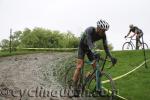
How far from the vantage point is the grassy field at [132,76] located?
15.5m

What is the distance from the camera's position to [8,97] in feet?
42.5

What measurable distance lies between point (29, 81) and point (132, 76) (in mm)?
5558

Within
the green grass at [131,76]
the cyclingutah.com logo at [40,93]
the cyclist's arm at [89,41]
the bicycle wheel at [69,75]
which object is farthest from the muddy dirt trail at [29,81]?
the cyclist's arm at [89,41]

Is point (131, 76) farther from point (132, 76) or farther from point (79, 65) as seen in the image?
point (79, 65)

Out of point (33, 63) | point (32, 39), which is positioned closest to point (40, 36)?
point (32, 39)

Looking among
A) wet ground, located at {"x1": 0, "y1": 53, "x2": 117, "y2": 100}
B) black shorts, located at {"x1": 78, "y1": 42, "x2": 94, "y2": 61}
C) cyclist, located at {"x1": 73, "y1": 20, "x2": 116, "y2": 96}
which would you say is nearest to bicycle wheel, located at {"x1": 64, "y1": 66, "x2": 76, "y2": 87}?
wet ground, located at {"x1": 0, "y1": 53, "x2": 117, "y2": 100}

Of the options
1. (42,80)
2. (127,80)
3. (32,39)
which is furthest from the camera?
(32,39)

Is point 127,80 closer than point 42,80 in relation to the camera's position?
No

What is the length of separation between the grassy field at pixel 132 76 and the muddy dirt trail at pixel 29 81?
6.55 ft

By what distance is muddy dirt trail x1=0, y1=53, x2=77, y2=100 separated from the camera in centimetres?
1345

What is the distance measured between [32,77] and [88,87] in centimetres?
419

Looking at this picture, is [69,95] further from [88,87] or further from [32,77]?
[32,77]

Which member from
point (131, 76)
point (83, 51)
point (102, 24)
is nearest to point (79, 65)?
point (83, 51)

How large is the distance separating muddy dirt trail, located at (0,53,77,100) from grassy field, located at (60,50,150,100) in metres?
2.00
